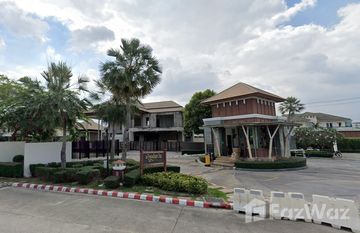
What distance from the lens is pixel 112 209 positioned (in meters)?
7.91

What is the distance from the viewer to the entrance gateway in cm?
2123

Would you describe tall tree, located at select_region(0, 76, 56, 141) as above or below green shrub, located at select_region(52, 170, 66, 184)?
above

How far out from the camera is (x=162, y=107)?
40.4 m

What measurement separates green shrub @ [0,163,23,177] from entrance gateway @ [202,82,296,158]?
14.5 m

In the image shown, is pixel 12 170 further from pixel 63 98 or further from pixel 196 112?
pixel 196 112

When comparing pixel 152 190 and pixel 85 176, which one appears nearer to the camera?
pixel 152 190

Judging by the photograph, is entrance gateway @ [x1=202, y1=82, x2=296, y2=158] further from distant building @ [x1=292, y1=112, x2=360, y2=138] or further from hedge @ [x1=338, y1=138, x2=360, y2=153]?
distant building @ [x1=292, y1=112, x2=360, y2=138]

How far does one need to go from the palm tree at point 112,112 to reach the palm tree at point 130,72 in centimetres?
115

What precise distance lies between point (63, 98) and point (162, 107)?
1078 inches

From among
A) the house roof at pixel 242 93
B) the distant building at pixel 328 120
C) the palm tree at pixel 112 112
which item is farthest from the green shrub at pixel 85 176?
the distant building at pixel 328 120

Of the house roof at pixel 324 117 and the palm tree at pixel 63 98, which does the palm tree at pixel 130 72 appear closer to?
the palm tree at pixel 63 98

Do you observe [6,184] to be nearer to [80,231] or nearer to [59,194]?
[59,194]

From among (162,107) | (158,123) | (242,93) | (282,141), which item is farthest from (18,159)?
(162,107)

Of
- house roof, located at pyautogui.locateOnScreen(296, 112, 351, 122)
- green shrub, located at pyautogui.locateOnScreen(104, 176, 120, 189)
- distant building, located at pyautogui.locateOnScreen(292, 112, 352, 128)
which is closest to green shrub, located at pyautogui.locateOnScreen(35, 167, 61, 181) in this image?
green shrub, located at pyautogui.locateOnScreen(104, 176, 120, 189)
